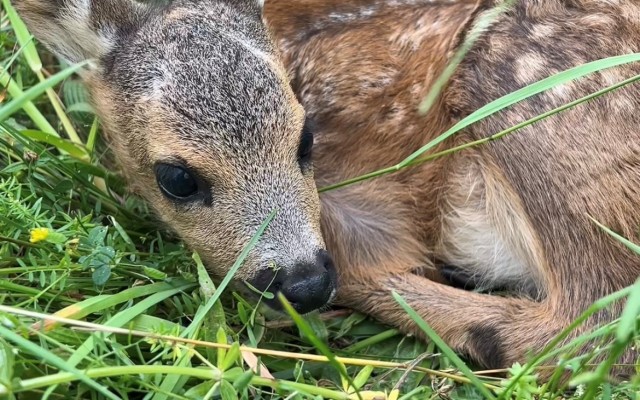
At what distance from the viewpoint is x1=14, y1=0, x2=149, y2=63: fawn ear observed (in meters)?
3.04

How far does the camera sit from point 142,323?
271cm

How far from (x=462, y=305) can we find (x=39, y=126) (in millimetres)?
2006

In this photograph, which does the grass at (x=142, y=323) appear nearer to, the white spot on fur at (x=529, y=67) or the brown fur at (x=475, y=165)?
the brown fur at (x=475, y=165)

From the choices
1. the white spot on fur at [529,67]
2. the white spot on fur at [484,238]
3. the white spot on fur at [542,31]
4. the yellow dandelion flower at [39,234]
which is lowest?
the white spot on fur at [484,238]

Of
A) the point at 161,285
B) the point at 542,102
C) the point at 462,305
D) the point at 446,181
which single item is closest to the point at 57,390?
the point at 161,285

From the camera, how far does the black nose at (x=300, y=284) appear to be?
2.68 meters

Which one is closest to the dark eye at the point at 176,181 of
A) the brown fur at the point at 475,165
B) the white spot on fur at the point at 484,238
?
the brown fur at the point at 475,165

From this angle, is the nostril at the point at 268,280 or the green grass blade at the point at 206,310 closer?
A: the green grass blade at the point at 206,310

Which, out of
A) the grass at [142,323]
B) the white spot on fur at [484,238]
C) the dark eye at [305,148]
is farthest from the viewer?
the white spot on fur at [484,238]

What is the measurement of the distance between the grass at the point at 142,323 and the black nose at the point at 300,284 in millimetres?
150

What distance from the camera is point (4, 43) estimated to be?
3.84m

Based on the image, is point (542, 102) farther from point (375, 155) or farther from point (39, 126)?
point (39, 126)

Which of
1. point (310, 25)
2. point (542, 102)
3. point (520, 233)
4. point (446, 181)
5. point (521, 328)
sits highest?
point (310, 25)

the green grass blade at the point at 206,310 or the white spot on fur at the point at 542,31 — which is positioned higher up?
the white spot on fur at the point at 542,31
